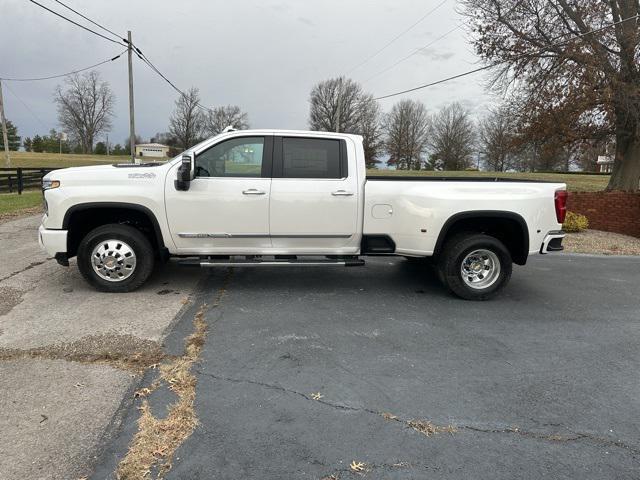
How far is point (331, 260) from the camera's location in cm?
571

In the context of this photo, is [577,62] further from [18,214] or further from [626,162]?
[18,214]

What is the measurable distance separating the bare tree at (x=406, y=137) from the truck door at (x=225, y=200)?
73.2 meters

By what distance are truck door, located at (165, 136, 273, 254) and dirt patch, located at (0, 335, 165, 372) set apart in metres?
1.63

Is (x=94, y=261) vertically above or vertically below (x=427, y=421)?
above

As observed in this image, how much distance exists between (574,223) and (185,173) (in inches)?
414

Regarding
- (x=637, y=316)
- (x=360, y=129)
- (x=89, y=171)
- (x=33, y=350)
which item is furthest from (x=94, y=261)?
(x=360, y=129)

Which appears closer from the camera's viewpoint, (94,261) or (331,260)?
(94,261)

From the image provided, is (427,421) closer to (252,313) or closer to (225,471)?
(225,471)

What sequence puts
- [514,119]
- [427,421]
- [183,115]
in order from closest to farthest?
[427,421]
[514,119]
[183,115]

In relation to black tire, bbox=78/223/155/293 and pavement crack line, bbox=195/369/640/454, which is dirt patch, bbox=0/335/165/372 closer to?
black tire, bbox=78/223/155/293

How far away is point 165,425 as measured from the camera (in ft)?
9.23

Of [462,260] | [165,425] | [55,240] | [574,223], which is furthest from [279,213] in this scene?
[574,223]

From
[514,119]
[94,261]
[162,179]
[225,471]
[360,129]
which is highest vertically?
[360,129]

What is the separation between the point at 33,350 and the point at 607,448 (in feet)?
14.0
